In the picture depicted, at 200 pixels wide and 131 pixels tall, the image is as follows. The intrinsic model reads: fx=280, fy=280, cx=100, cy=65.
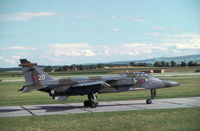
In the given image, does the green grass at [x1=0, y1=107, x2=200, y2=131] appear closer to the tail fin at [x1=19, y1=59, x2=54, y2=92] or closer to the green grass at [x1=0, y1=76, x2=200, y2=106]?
the tail fin at [x1=19, y1=59, x2=54, y2=92]

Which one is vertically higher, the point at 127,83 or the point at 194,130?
the point at 127,83

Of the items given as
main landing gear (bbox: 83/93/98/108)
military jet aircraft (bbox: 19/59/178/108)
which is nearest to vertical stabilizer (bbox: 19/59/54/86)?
military jet aircraft (bbox: 19/59/178/108)

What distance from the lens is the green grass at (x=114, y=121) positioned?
14781 millimetres

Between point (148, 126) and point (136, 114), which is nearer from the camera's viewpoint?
point (148, 126)

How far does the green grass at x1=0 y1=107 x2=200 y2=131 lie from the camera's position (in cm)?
1478

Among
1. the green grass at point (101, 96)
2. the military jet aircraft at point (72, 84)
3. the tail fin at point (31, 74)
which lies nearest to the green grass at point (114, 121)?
the military jet aircraft at point (72, 84)

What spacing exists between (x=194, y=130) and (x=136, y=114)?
5.23 meters

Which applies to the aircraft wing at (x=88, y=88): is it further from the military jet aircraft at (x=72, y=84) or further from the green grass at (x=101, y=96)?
the green grass at (x=101, y=96)

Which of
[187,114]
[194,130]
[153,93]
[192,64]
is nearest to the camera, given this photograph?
[194,130]

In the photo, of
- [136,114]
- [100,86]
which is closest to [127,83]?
[100,86]

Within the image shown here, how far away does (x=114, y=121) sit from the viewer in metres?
16.3

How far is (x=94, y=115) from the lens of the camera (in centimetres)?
1864

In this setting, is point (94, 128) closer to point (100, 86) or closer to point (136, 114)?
point (136, 114)

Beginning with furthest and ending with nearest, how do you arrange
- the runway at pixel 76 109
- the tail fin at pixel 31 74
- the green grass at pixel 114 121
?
1. the tail fin at pixel 31 74
2. the runway at pixel 76 109
3. the green grass at pixel 114 121
